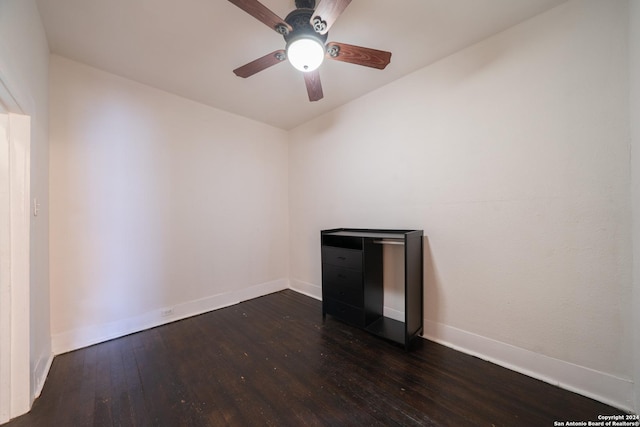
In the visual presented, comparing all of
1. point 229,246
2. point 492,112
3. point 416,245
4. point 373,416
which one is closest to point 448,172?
point 492,112

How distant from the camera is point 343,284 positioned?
224 cm

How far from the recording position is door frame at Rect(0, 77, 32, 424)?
4.14 ft

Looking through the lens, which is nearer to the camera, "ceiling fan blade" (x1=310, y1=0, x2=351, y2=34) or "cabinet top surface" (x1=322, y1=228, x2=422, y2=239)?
"ceiling fan blade" (x1=310, y1=0, x2=351, y2=34)

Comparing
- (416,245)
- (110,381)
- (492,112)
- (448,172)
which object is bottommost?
(110,381)

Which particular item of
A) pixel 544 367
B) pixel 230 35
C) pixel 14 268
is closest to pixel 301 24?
pixel 230 35

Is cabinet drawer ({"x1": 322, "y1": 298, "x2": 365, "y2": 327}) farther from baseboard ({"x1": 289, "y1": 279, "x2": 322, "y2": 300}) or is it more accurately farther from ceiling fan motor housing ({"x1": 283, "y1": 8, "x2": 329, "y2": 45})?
ceiling fan motor housing ({"x1": 283, "y1": 8, "x2": 329, "y2": 45})

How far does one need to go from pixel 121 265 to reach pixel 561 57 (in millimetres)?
3914

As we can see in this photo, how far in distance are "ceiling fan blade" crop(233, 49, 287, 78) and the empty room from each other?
0.02 metres

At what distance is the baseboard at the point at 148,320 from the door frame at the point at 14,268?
723 mm

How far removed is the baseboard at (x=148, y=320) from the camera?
1.93m

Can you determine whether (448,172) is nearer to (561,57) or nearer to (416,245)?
(416,245)

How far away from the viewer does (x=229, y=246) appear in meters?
2.93

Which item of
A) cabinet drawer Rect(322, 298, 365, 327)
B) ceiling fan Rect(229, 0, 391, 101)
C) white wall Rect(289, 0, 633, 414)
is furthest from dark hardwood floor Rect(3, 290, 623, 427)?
ceiling fan Rect(229, 0, 391, 101)

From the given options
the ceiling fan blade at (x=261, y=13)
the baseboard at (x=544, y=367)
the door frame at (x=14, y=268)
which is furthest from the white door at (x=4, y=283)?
the baseboard at (x=544, y=367)
